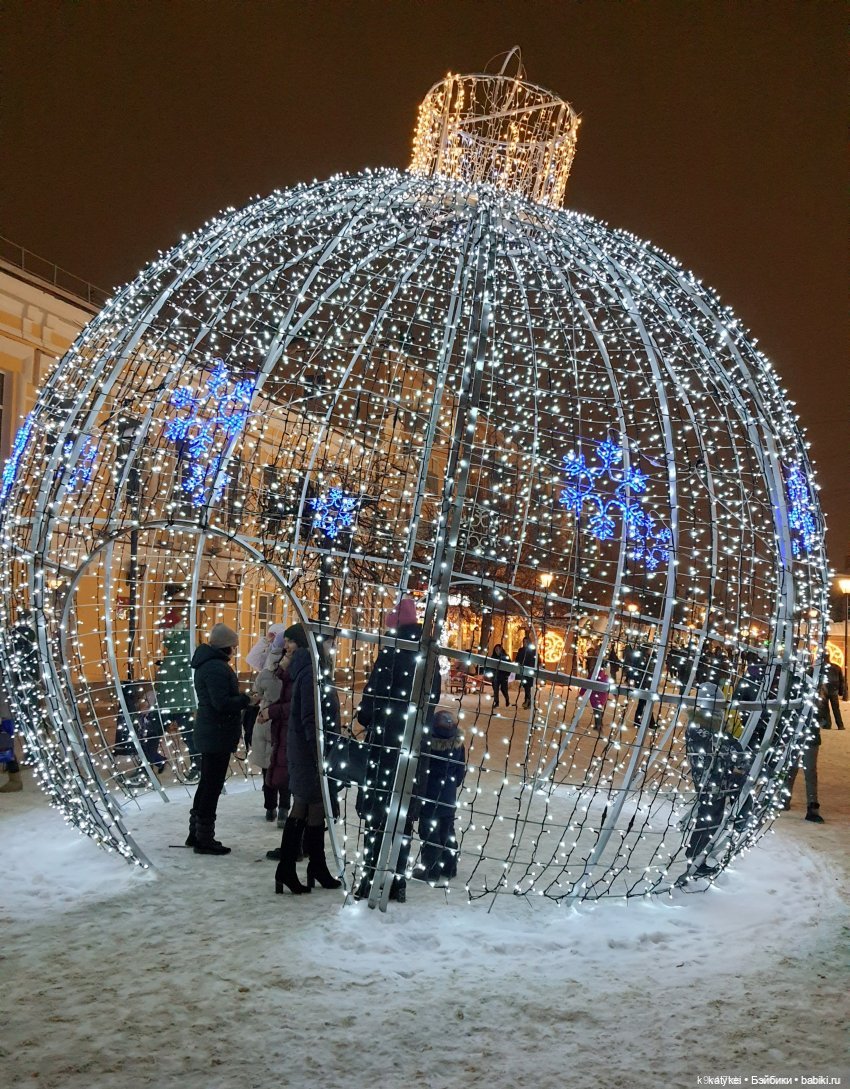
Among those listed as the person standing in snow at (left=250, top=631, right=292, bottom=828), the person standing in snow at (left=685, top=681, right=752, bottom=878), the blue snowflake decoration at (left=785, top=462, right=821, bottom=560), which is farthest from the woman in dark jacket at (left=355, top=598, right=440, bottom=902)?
the blue snowflake decoration at (left=785, top=462, right=821, bottom=560)

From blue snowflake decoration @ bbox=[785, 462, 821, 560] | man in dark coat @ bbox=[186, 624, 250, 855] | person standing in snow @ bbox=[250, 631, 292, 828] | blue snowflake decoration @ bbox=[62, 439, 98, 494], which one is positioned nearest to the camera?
blue snowflake decoration @ bbox=[62, 439, 98, 494]

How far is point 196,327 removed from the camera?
533cm

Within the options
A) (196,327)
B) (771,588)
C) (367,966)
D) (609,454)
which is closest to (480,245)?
(609,454)

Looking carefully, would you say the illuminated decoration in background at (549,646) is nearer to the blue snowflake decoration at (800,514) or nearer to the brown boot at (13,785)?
the blue snowflake decoration at (800,514)

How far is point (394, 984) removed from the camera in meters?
3.66

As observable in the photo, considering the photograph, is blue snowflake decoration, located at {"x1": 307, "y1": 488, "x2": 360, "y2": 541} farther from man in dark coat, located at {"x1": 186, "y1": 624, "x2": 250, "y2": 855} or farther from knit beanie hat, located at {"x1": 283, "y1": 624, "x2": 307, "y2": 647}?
man in dark coat, located at {"x1": 186, "y1": 624, "x2": 250, "y2": 855}

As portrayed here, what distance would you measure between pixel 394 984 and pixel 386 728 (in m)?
1.28

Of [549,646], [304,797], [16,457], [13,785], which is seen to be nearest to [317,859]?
[304,797]

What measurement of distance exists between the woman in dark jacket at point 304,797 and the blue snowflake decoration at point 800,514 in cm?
310

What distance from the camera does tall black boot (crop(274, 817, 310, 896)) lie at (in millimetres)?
4668

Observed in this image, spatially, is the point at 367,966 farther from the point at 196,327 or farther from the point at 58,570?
the point at 196,327

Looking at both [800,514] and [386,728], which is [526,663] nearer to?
[386,728]

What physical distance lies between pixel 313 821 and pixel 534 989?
5.06ft

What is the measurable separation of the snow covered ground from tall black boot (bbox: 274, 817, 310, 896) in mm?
73
